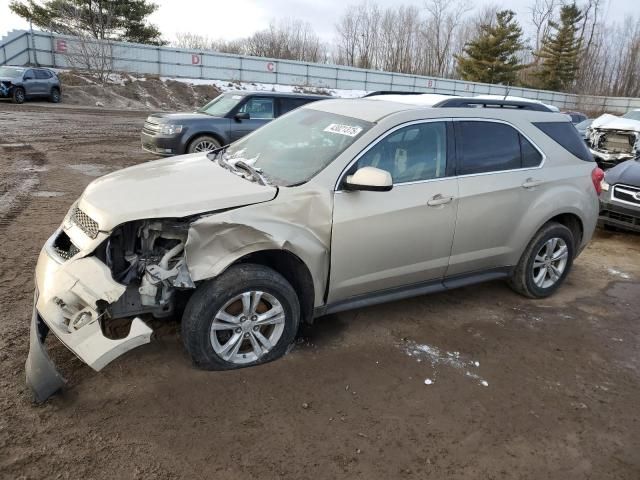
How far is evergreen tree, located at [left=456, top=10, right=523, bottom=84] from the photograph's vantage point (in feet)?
166

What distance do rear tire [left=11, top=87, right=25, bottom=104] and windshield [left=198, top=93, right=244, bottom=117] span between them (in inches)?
557

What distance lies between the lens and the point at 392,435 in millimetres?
2889

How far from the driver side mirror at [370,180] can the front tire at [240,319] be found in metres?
0.82

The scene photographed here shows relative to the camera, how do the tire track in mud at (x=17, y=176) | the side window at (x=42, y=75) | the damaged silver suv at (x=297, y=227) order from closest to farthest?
the damaged silver suv at (x=297, y=227) < the tire track in mud at (x=17, y=176) < the side window at (x=42, y=75)

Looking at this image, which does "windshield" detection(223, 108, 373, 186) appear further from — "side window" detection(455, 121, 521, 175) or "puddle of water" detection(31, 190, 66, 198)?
"puddle of water" detection(31, 190, 66, 198)

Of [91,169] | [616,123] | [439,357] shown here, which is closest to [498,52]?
[616,123]

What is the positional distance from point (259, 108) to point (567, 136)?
736cm

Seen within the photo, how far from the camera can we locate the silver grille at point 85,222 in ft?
10.2

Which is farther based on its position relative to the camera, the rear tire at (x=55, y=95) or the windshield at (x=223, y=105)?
the rear tire at (x=55, y=95)

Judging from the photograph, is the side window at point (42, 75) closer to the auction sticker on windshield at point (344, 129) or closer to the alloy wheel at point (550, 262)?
the auction sticker on windshield at point (344, 129)

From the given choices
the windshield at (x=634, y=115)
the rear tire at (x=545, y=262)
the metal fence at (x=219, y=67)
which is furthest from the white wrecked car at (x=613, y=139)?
the rear tire at (x=545, y=262)

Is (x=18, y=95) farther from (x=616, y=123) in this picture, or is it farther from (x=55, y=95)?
(x=616, y=123)

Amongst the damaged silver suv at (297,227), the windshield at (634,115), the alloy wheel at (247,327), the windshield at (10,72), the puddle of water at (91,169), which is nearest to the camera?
the damaged silver suv at (297,227)

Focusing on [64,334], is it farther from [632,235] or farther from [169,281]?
[632,235]
